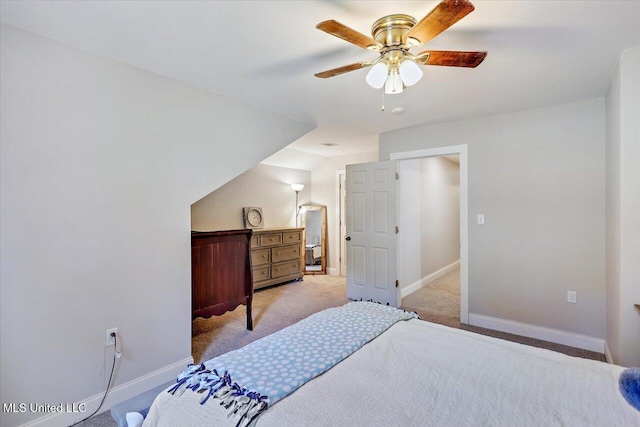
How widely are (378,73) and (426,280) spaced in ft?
13.8

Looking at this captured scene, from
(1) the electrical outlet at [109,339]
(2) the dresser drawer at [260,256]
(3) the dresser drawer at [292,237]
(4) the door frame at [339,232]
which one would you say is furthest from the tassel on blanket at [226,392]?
(4) the door frame at [339,232]

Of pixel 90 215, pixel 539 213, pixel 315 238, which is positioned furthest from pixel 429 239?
pixel 90 215

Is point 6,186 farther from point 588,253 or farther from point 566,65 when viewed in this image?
point 588,253

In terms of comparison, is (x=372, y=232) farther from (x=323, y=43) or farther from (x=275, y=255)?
(x=323, y=43)

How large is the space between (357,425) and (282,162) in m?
4.90

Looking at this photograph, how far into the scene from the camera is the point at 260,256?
480 cm

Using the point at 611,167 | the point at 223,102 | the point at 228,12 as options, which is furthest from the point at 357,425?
the point at 611,167

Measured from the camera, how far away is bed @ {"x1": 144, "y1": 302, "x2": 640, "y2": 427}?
3.19ft

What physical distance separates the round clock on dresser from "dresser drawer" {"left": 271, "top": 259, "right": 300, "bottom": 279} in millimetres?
730

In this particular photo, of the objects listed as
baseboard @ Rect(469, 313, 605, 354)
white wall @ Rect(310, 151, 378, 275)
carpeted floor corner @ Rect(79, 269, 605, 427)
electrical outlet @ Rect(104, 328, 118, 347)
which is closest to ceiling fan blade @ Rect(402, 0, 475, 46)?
electrical outlet @ Rect(104, 328, 118, 347)

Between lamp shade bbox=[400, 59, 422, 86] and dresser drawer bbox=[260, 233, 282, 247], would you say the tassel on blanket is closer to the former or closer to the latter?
lamp shade bbox=[400, 59, 422, 86]

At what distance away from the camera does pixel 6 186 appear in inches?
66.9

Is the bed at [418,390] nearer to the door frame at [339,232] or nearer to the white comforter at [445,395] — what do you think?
the white comforter at [445,395]

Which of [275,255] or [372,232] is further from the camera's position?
[275,255]
